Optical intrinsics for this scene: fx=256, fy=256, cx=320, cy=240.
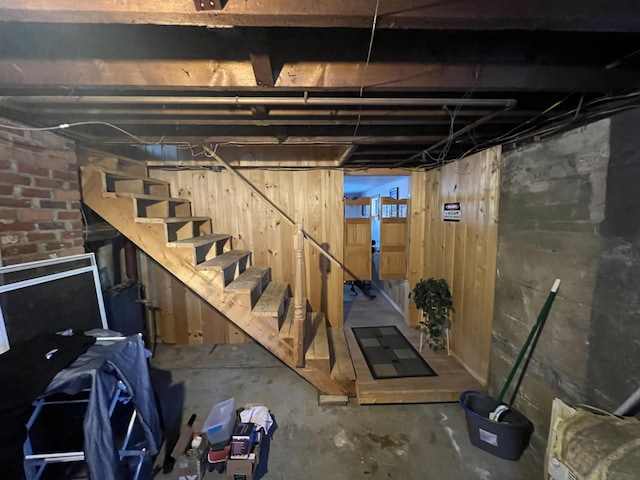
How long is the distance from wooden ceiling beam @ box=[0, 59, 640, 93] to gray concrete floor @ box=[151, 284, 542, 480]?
2222mm

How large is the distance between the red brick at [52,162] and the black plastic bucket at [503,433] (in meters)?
3.38

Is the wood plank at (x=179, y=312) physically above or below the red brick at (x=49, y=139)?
below

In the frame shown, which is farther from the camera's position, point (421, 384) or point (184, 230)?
point (184, 230)

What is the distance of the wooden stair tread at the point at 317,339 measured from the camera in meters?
2.25

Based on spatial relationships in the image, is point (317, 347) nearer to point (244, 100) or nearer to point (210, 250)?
point (210, 250)

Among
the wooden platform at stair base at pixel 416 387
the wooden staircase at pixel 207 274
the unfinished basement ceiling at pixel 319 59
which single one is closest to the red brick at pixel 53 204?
the wooden staircase at pixel 207 274

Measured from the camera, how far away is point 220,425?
1.71 metres

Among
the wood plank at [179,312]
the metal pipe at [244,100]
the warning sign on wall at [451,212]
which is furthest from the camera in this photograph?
the wood plank at [179,312]

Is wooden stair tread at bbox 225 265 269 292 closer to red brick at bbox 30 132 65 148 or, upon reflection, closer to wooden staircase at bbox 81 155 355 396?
wooden staircase at bbox 81 155 355 396

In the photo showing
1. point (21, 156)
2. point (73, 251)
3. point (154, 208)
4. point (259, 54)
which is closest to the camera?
point (259, 54)

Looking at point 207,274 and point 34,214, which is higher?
point 34,214

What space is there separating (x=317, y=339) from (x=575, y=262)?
6.70 feet

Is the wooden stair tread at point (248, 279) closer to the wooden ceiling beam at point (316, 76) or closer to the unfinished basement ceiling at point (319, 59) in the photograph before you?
the unfinished basement ceiling at point (319, 59)

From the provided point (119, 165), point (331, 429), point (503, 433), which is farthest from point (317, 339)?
point (119, 165)
